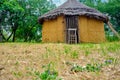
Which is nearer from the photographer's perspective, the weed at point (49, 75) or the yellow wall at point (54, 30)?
the weed at point (49, 75)

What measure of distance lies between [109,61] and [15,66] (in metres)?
2.07

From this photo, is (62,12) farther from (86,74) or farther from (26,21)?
(86,74)

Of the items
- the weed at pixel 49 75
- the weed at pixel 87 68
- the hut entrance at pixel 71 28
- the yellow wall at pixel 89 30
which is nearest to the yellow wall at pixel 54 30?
the hut entrance at pixel 71 28

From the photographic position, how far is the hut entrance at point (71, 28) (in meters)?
16.5

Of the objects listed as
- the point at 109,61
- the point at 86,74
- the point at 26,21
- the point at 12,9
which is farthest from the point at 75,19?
the point at 86,74

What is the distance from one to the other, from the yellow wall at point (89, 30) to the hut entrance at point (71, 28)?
322mm

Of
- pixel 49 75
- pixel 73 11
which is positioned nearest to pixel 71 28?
pixel 73 11

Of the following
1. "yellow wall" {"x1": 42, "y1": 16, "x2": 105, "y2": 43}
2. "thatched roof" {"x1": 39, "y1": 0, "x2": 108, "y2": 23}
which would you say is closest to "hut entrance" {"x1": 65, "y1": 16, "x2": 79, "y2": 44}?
"yellow wall" {"x1": 42, "y1": 16, "x2": 105, "y2": 43}

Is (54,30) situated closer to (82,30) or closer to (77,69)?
(82,30)

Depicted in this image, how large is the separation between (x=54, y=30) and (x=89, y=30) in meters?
2.54

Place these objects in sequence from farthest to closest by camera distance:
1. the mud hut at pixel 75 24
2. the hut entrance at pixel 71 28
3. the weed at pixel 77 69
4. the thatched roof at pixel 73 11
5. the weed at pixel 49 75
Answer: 1. the hut entrance at pixel 71 28
2. the mud hut at pixel 75 24
3. the thatched roof at pixel 73 11
4. the weed at pixel 77 69
5. the weed at pixel 49 75

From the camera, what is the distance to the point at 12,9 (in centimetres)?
2078

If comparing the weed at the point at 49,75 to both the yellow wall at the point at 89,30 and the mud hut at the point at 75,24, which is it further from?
the yellow wall at the point at 89,30

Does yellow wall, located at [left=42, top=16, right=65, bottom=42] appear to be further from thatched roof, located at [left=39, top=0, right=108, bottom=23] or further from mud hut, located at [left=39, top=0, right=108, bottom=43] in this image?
thatched roof, located at [left=39, top=0, right=108, bottom=23]
